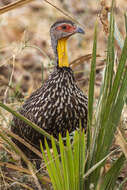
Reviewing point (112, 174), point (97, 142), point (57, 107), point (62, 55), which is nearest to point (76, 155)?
point (97, 142)

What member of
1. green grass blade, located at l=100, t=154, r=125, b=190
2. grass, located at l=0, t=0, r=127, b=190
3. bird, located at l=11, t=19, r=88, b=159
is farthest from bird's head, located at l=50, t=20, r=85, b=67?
green grass blade, located at l=100, t=154, r=125, b=190

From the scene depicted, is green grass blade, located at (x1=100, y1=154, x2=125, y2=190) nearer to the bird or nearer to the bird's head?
the bird

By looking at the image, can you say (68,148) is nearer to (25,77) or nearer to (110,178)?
(110,178)

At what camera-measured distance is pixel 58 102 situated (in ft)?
11.3

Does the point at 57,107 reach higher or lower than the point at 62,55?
lower

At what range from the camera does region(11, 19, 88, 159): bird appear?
3.42 meters

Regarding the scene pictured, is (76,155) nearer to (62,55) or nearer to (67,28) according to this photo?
(62,55)

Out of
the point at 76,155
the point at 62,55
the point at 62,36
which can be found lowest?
the point at 76,155

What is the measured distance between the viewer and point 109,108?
2.52 meters

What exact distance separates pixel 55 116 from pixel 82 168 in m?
0.96

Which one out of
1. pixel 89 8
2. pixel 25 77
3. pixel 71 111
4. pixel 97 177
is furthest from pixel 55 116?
pixel 89 8

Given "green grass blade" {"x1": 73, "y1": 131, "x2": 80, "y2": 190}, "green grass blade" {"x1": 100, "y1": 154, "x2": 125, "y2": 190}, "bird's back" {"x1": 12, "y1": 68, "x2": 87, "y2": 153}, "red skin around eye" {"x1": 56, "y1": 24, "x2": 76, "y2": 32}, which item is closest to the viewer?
"green grass blade" {"x1": 73, "y1": 131, "x2": 80, "y2": 190}

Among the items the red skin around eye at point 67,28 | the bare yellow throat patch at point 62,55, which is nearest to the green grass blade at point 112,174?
the bare yellow throat patch at point 62,55

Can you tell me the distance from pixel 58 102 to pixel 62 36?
52cm
